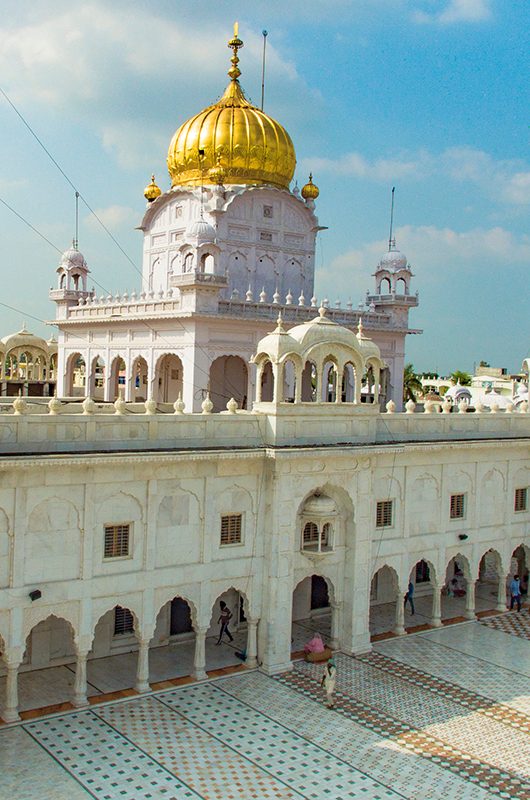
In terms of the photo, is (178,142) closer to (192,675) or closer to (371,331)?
(371,331)

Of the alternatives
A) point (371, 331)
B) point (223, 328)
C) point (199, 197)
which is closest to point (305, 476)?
point (223, 328)

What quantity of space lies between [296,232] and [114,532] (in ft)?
49.4

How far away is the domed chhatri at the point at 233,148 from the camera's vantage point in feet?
85.7

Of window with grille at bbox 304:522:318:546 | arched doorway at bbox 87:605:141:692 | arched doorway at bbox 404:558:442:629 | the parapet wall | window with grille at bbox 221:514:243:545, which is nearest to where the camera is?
the parapet wall

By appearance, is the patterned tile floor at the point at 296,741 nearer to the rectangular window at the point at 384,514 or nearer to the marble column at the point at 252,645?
the marble column at the point at 252,645

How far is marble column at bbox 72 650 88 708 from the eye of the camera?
46.4ft

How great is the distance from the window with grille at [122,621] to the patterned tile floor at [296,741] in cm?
225

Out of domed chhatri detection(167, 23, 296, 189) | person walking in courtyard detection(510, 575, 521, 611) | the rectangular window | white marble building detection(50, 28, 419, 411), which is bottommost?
person walking in courtyard detection(510, 575, 521, 611)

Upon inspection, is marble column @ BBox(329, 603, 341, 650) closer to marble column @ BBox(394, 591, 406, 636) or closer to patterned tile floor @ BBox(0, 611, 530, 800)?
patterned tile floor @ BBox(0, 611, 530, 800)

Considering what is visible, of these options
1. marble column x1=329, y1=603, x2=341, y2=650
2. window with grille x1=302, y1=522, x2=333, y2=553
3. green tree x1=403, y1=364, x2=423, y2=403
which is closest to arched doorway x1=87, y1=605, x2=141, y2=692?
window with grille x1=302, y1=522, x2=333, y2=553

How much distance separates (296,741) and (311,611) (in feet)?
20.7

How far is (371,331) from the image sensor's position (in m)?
26.0

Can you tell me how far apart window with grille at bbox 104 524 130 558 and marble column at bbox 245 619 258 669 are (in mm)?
3074

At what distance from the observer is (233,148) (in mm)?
26078
